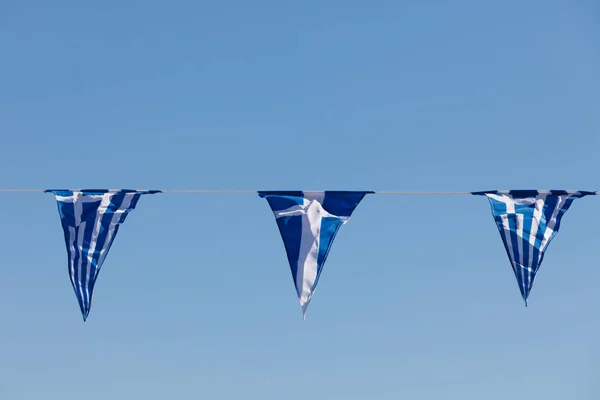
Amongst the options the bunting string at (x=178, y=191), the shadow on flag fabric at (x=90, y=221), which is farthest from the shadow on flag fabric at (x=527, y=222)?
the shadow on flag fabric at (x=90, y=221)

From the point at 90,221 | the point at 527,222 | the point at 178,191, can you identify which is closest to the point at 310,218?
the point at 178,191

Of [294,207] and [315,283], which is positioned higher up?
[294,207]

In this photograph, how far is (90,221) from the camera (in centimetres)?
1747

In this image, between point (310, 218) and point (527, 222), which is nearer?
point (310, 218)

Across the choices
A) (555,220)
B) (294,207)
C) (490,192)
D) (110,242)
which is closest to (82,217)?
(110,242)

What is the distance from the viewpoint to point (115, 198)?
17531mm

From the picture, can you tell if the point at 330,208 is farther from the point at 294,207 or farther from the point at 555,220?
the point at 555,220

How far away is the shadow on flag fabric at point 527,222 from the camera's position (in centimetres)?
1794

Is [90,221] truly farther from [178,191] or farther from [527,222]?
[527,222]

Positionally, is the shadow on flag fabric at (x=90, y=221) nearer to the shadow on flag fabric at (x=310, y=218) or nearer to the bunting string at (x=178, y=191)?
the bunting string at (x=178, y=191)

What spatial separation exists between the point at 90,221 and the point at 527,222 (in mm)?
8333

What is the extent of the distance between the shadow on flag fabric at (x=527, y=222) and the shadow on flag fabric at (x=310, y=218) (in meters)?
2.63

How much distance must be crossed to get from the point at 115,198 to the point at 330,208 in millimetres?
4038

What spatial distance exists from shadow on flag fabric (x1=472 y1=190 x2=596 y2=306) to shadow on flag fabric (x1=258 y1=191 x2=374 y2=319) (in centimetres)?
263
